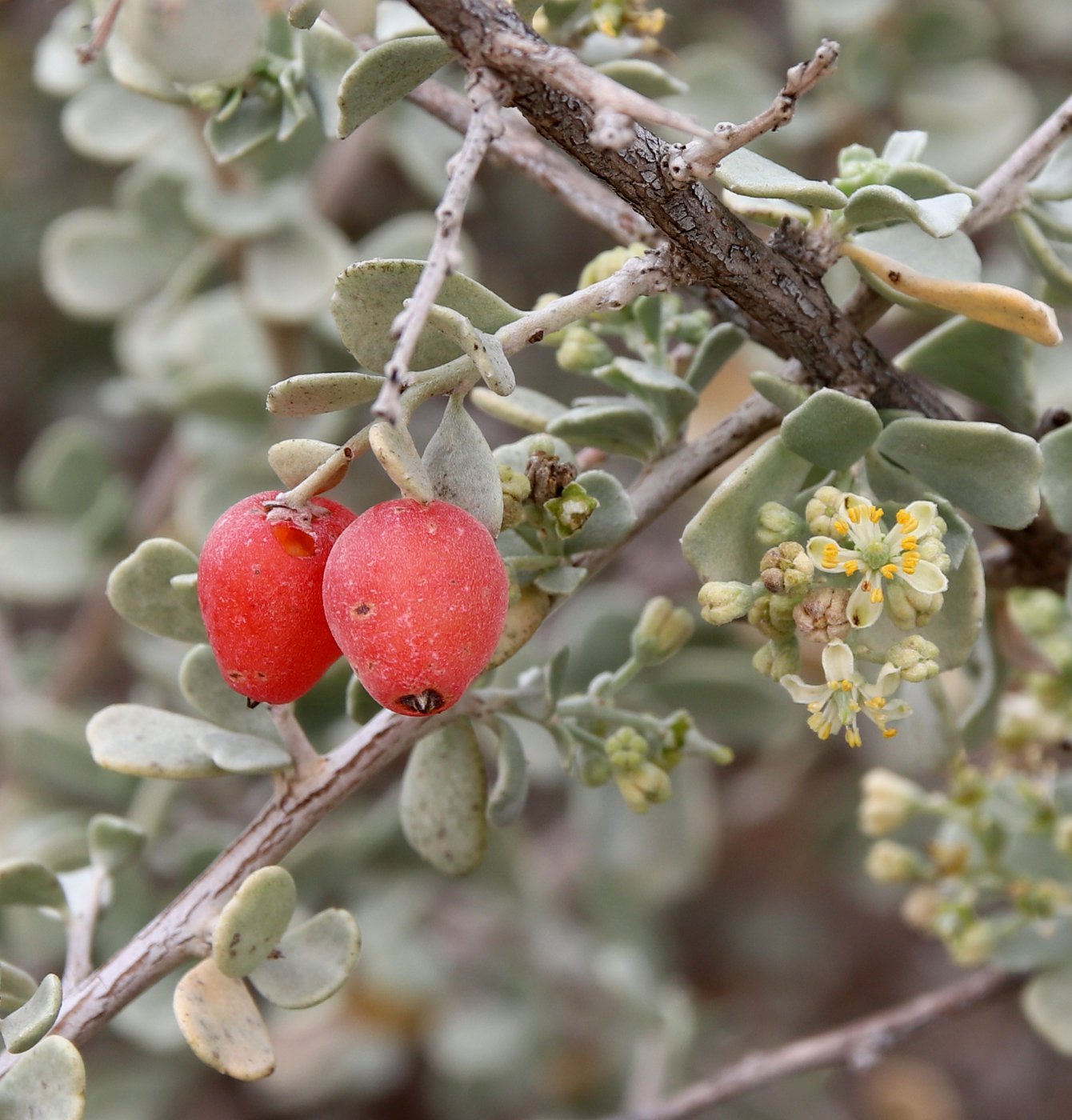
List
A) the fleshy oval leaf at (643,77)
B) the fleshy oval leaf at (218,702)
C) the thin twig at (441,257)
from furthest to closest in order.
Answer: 1. the fleshy oval leaf at (643,77)
2. the fleshy oval leaf at (218,702)
3. the thin twig at (441,257)

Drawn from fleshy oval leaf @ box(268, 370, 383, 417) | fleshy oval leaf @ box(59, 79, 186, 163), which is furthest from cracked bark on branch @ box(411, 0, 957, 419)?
fleshy oval leaf @ box(59, 79, 186, 163)

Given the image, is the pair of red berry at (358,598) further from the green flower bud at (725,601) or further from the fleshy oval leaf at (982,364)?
the fleshy oval leaf at (982,364)

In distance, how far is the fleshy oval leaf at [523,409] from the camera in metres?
1.24

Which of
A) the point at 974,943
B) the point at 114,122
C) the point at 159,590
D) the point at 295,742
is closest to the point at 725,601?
the point at 295,742

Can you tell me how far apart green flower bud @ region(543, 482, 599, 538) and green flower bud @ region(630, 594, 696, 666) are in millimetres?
262

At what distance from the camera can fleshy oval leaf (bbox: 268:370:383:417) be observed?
883 millimetres

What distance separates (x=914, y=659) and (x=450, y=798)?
49cm

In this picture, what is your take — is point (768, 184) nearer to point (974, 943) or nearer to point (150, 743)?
point (150, 743)

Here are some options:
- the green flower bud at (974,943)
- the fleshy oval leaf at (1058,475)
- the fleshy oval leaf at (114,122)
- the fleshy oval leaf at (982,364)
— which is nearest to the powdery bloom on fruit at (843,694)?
the fleshy oval leaf at (1058,475)

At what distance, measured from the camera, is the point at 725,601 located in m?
1.02

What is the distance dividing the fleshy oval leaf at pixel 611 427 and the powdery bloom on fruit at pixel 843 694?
28 cm

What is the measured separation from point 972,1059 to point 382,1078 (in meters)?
1.66

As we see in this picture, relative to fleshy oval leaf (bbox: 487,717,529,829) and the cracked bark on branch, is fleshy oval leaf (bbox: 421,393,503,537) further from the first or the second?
fleshy oval leaf (bbox: 487,717,529,829)

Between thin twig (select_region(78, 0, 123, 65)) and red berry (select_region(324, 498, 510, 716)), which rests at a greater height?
thin twig (select_region(78, 0, 123, 65))
